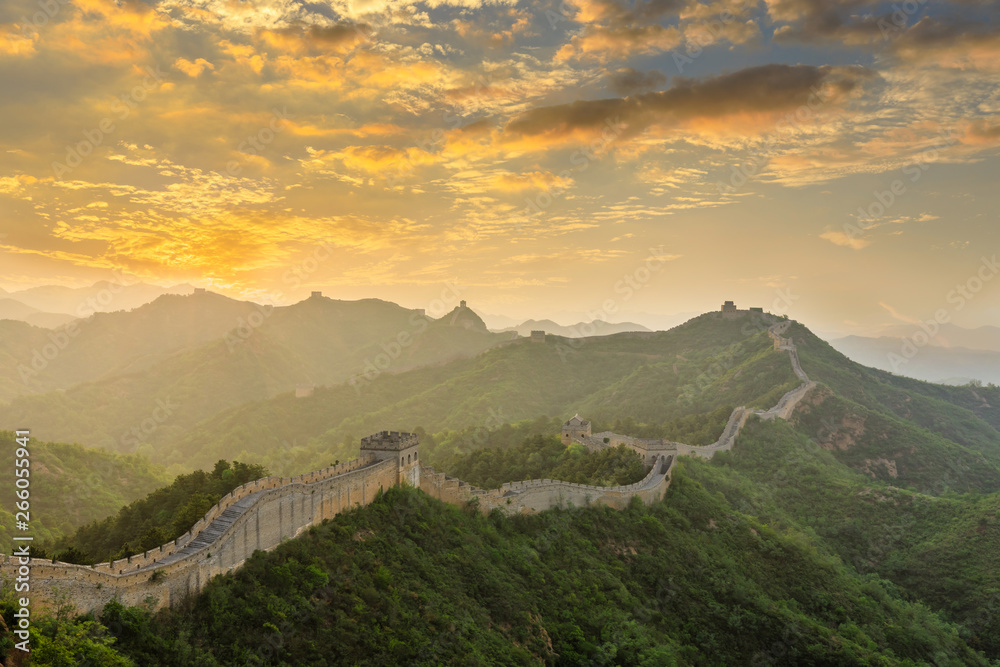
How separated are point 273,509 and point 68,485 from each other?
65.5 metres

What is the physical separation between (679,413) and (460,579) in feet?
241

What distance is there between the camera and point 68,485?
82.6 m

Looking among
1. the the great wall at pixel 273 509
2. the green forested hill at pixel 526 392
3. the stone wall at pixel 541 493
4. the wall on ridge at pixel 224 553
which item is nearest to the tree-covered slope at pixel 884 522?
the stone wall at pixel 541 493

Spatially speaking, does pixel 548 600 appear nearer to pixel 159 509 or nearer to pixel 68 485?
pixel 159 509

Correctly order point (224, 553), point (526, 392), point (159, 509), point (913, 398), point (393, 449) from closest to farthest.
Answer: point (224, 553)
point (159, 509)
point (393, 449)
point (913, 398)
point (526, 392)

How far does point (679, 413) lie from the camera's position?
107 metres

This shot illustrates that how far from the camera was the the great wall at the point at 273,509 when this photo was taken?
76.9 ft

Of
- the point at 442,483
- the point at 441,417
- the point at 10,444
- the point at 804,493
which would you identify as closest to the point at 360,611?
the point at 442,483

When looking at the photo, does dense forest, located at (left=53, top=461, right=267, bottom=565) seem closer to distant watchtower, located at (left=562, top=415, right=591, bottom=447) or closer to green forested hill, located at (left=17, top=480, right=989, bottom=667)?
green forested hill, located at (left=17, top=480, right=989, bottom=667)

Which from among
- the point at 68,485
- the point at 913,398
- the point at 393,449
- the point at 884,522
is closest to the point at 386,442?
the point at 393,449

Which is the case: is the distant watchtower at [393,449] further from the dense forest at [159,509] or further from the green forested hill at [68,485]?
the green forested hill at [68,485]

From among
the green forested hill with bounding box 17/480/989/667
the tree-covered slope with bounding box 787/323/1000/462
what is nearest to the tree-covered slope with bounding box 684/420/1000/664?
the green forested hill with bounding box 17/480/989/667

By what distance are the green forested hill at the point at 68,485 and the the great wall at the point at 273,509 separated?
4128cm

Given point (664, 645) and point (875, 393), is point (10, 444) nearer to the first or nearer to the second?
point (664, 645)
